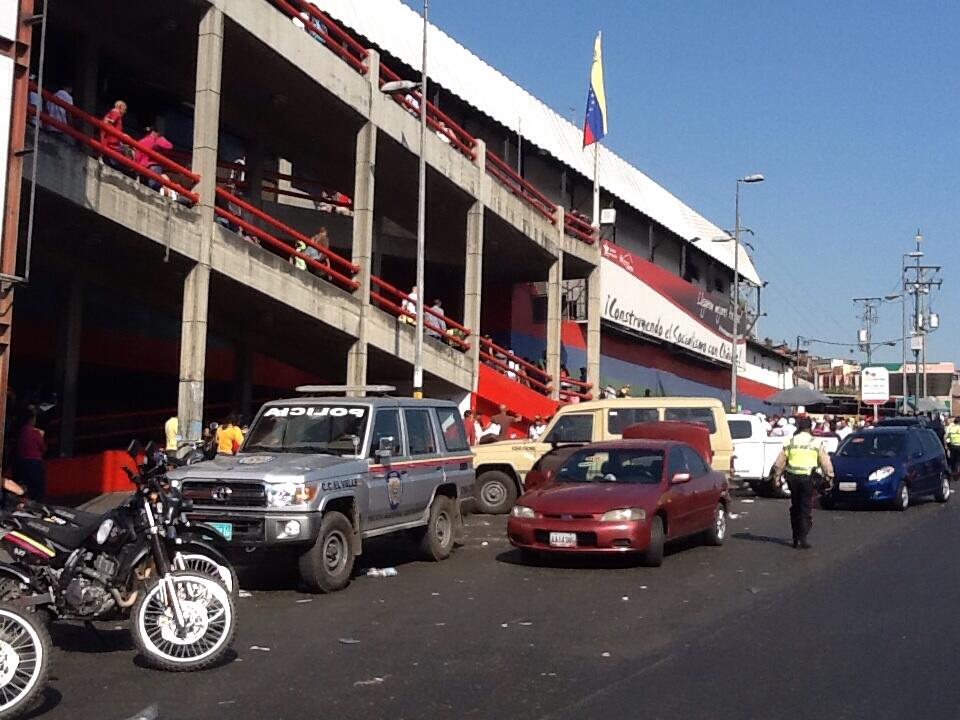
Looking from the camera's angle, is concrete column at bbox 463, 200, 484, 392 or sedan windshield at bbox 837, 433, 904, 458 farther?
concrete column at bbox 463, 200, 484, 392

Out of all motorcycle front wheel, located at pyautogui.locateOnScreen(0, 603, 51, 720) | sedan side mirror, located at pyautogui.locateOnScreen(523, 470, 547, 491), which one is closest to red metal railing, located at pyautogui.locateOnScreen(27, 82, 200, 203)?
sedan side mirror, located at pyautogui.locateOnScreen(523, 470, 547, 491)

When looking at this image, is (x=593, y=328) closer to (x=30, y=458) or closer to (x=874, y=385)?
(x=30, y=458)

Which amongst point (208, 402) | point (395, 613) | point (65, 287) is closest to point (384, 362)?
point (208, 402)

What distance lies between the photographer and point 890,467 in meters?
19.5

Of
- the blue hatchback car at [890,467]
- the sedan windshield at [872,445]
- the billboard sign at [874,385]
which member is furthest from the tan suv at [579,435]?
the billboard sign at [874,385]

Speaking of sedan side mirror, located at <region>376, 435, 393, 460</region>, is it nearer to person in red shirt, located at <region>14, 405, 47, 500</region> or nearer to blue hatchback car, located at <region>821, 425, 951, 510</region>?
person in red shirt, located at <region>14, 405, 47, 500</region>

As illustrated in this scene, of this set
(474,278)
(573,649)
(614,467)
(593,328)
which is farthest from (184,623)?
(593,328)

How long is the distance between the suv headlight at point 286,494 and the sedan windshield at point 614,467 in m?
4.20

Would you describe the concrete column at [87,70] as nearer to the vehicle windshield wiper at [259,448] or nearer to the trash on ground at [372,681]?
the vehicle windshield wiper at [259,448]

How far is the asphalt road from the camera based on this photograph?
647cm

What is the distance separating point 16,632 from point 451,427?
25.7 ft

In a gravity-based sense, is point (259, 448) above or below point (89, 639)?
above

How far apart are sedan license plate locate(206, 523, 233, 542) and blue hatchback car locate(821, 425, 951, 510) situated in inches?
513

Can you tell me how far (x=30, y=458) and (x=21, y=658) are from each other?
30.2 ft
